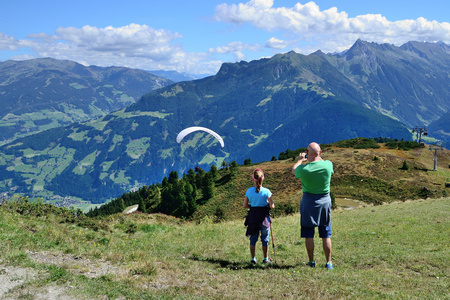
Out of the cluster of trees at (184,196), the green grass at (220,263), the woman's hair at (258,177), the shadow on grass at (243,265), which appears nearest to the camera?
the green grass at (220,263)

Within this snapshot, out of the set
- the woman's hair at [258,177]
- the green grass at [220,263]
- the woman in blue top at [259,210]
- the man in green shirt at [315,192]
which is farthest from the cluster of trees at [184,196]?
the man in green shirt at [315,192]

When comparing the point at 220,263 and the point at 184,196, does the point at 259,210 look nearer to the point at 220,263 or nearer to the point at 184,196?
the point at 220,263

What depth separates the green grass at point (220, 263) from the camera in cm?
739

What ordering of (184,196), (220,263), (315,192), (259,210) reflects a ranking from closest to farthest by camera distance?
(315,192) < (259,210) < (220,263) < (184,196)

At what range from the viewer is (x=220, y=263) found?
10469 millimetres

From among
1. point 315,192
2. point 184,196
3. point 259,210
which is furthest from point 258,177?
point 184,196

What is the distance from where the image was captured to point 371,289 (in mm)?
7469

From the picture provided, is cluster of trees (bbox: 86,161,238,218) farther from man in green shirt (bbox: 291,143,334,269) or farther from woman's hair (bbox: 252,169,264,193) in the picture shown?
man in green shirt (bbox: 291,143,334,269)

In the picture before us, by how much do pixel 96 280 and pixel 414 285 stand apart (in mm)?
8479

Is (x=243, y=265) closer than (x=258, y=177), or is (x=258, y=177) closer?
(x=258, y=177)

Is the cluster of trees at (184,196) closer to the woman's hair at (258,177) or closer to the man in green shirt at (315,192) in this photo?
the woman's hair at (258,177)

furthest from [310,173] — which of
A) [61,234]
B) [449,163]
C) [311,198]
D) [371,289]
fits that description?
[449,163]

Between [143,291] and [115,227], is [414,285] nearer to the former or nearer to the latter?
[143,291]

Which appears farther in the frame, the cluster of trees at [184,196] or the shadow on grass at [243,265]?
→ the cluster of trees at [184,196]
